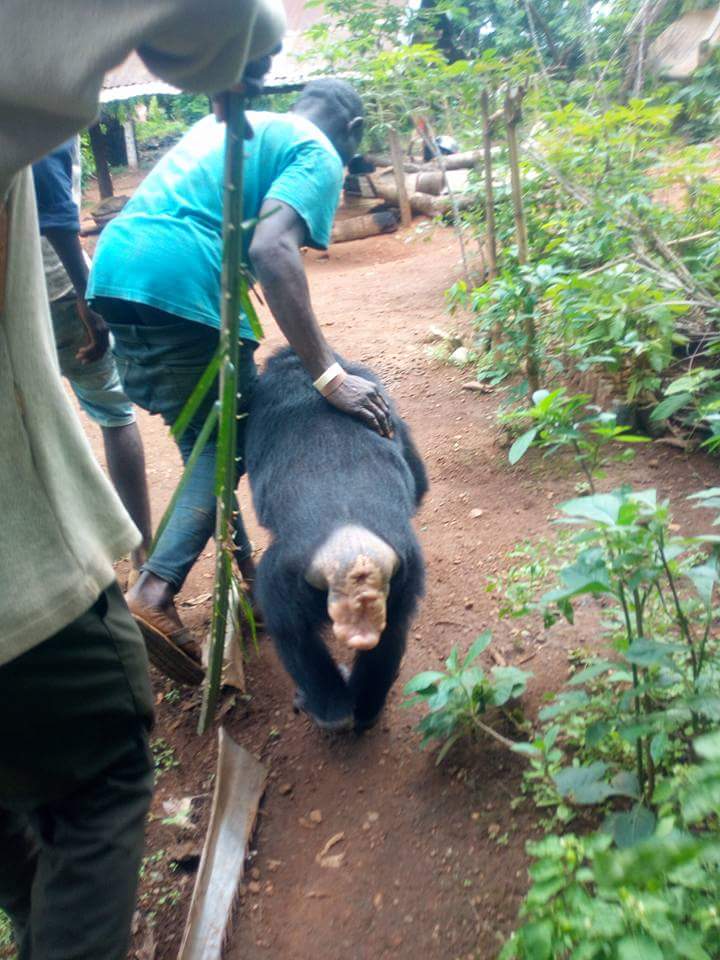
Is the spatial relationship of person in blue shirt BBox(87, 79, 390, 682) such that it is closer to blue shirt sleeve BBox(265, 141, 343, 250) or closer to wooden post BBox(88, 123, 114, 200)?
blue shirt sleeve BBox(265, 141, 343, 250)

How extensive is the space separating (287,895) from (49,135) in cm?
189

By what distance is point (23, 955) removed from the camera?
158cm

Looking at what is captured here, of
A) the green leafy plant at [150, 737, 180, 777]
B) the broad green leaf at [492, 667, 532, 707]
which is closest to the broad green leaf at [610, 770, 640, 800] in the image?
the broad green leaf at [492, 667, 532, 707]

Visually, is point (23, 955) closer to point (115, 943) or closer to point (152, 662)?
point (115, 943)

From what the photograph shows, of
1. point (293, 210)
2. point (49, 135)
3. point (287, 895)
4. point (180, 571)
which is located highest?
point (49, 135)

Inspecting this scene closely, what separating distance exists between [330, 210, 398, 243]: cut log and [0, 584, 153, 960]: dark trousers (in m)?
9.19

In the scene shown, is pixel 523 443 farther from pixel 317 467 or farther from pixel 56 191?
pixel 56 191

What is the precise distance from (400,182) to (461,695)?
8826 mm

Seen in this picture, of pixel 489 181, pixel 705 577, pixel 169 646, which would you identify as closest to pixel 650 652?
pixel 705 577

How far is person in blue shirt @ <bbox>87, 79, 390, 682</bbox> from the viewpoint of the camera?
2.47 meters

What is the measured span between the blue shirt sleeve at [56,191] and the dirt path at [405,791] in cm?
162

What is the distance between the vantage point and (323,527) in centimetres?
223

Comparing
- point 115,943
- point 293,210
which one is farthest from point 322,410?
point 115,943

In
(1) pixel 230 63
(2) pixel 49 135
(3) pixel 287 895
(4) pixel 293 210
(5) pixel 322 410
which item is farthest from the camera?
(5) pixel 322 410
